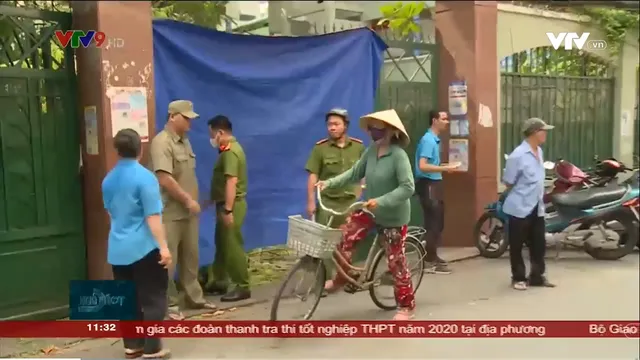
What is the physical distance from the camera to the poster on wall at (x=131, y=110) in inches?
169

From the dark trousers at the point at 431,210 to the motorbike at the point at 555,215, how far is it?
1.81 feet

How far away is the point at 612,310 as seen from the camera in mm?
4465

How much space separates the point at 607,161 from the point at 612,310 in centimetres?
106

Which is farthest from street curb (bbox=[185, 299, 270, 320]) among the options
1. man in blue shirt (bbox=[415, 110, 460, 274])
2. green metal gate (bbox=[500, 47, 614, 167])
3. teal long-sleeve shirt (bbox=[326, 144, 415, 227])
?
green metal gate (bbox=[500, 47, 614, 167])

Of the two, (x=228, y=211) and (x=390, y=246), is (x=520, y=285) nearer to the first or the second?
(x=390, y=246)

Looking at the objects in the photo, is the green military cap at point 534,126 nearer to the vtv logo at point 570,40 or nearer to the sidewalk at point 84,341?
the vtv logo at point 570,40

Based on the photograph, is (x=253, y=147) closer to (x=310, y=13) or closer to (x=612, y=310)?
(x=612, y=310)

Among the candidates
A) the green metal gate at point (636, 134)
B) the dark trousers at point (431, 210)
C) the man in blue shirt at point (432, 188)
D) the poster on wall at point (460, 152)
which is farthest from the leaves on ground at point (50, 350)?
the green metal gate at point (636, 134)

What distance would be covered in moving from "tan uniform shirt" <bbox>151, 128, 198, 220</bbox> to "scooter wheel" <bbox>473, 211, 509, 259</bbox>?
308 centimetres

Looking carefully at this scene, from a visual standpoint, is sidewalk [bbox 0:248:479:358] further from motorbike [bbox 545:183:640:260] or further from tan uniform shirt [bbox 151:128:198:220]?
motorbike [bbox 545:183:640:260]

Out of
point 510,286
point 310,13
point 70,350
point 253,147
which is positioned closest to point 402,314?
point 510,286

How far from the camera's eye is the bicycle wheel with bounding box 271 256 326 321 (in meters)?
4.11

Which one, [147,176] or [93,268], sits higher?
[147,176]

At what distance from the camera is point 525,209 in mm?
5125
